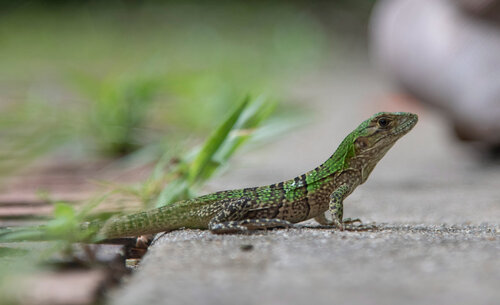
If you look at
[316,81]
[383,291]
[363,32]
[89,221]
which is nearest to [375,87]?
[316,81]

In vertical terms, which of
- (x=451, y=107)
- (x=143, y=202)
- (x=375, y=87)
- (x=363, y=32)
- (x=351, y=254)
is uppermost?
(x=363, y=32)

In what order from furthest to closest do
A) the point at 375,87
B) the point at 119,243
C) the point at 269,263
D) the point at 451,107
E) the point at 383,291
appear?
the point at 375,87 < the point at 451,107 < the point at 119,243 < the point at 269,263 < the point at 383,291

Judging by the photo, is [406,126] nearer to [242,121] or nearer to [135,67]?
[242,121]

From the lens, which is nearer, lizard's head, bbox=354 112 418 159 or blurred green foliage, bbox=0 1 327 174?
lizard's head, bbox=354 112 418 159

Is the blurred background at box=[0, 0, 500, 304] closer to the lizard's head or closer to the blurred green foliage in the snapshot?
the blurred green foliage

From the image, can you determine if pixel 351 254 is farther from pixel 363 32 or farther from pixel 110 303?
pixel 363 32

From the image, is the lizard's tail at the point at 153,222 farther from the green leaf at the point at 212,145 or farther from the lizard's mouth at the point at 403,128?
the lizard's mouth at the point at 403,128

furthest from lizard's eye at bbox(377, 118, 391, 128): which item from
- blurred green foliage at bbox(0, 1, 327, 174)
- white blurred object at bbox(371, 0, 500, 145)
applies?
white blurred object at bbox(371, 0, 500, 145)
